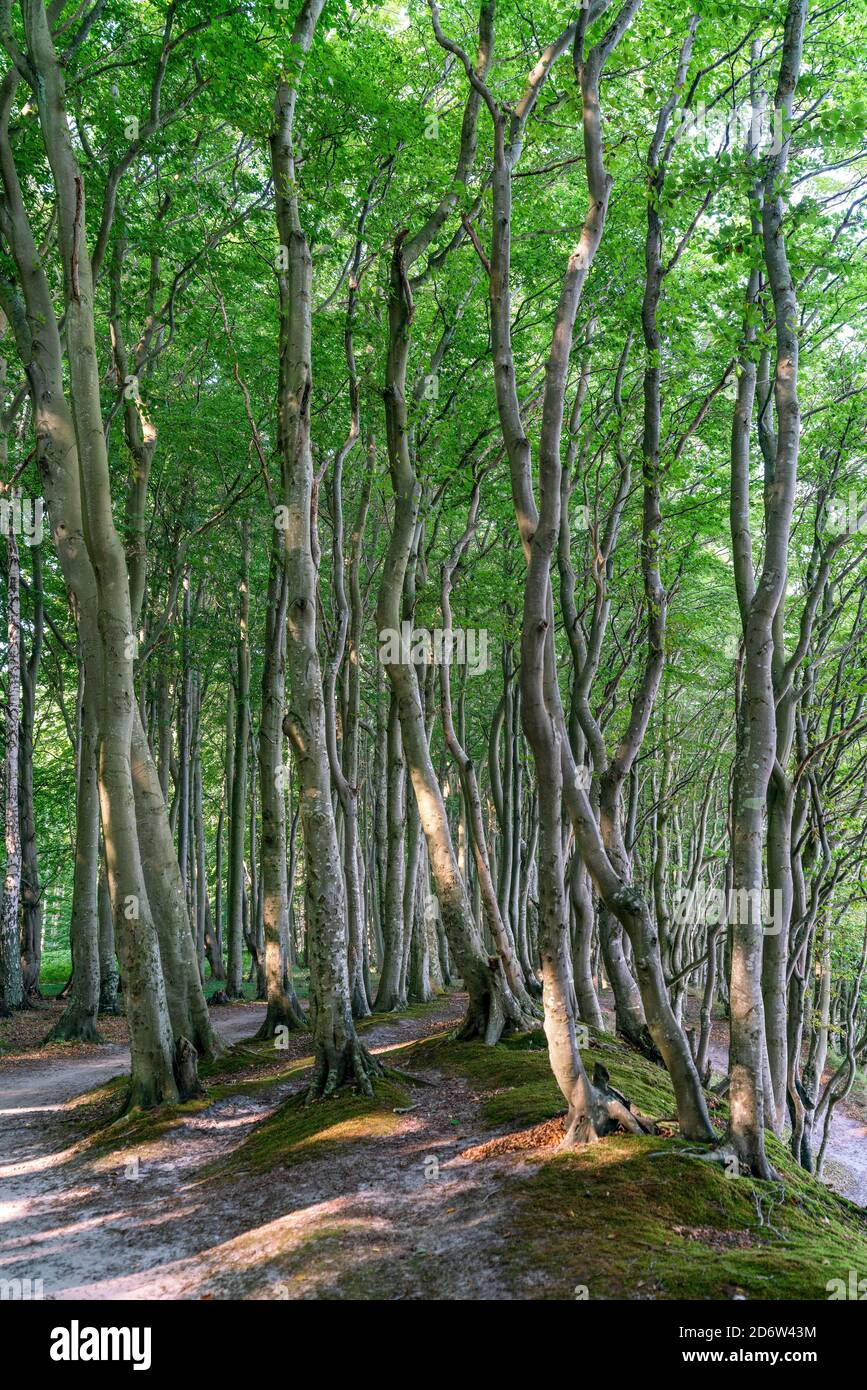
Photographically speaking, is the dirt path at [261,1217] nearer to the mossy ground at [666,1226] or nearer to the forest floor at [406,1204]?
the forest floor at [406,1204]

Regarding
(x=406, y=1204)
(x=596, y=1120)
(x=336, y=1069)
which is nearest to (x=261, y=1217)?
(x=406, y=1204)

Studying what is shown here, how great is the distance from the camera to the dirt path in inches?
190

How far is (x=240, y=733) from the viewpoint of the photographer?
2097 cm

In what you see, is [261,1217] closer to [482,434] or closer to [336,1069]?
[336,1069]

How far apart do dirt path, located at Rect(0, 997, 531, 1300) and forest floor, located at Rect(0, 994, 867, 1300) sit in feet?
0.06

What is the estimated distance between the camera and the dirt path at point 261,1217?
4820 mm

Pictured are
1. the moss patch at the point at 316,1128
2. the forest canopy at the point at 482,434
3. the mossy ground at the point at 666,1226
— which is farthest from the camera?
the moss patch at the point at 316,1128

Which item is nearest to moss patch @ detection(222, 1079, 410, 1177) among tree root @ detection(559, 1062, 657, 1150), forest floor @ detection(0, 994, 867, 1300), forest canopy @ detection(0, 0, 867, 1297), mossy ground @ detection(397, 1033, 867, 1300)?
forest floor @ detection(0, 994, 867, 1300)

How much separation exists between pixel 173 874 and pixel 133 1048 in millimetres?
1989

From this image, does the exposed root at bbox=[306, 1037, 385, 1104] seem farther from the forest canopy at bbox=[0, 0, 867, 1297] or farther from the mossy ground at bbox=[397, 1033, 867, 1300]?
the mossy ground at bbox=[397, 1033, 867, 1300]

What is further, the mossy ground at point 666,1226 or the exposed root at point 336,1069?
the exposed root at point 336,1069

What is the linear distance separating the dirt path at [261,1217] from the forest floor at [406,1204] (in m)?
0.02

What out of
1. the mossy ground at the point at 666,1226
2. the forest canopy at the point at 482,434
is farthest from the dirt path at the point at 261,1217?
the forest canopy at the point at 482,434

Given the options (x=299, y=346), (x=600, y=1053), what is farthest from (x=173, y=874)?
(x=299, y=346)
